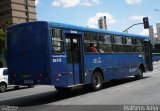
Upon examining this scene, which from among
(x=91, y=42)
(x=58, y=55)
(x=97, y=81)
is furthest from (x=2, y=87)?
(x=58, y=55)

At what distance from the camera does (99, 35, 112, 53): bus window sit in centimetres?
1722

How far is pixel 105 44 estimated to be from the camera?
57.9 feet

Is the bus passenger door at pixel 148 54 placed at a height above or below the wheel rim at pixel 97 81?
above

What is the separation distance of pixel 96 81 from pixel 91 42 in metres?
1.93

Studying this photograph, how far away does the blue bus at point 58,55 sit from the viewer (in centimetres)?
1338

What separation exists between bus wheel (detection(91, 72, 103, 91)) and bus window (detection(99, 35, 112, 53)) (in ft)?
4.19

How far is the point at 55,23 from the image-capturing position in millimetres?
13742

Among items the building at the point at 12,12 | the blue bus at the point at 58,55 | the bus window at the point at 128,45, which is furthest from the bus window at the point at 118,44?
the building at the point at 12,12

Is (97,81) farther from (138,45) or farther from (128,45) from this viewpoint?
(138,45)

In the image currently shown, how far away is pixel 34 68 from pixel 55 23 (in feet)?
6.58

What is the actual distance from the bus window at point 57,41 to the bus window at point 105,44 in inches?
141

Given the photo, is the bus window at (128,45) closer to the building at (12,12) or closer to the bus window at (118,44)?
the bus window at (118,44)

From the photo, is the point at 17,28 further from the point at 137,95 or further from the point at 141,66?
the point at 141,66

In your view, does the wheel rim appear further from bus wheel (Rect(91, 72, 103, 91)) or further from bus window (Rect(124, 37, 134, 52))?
bus window (Rect(124, 37, 134, 52))
